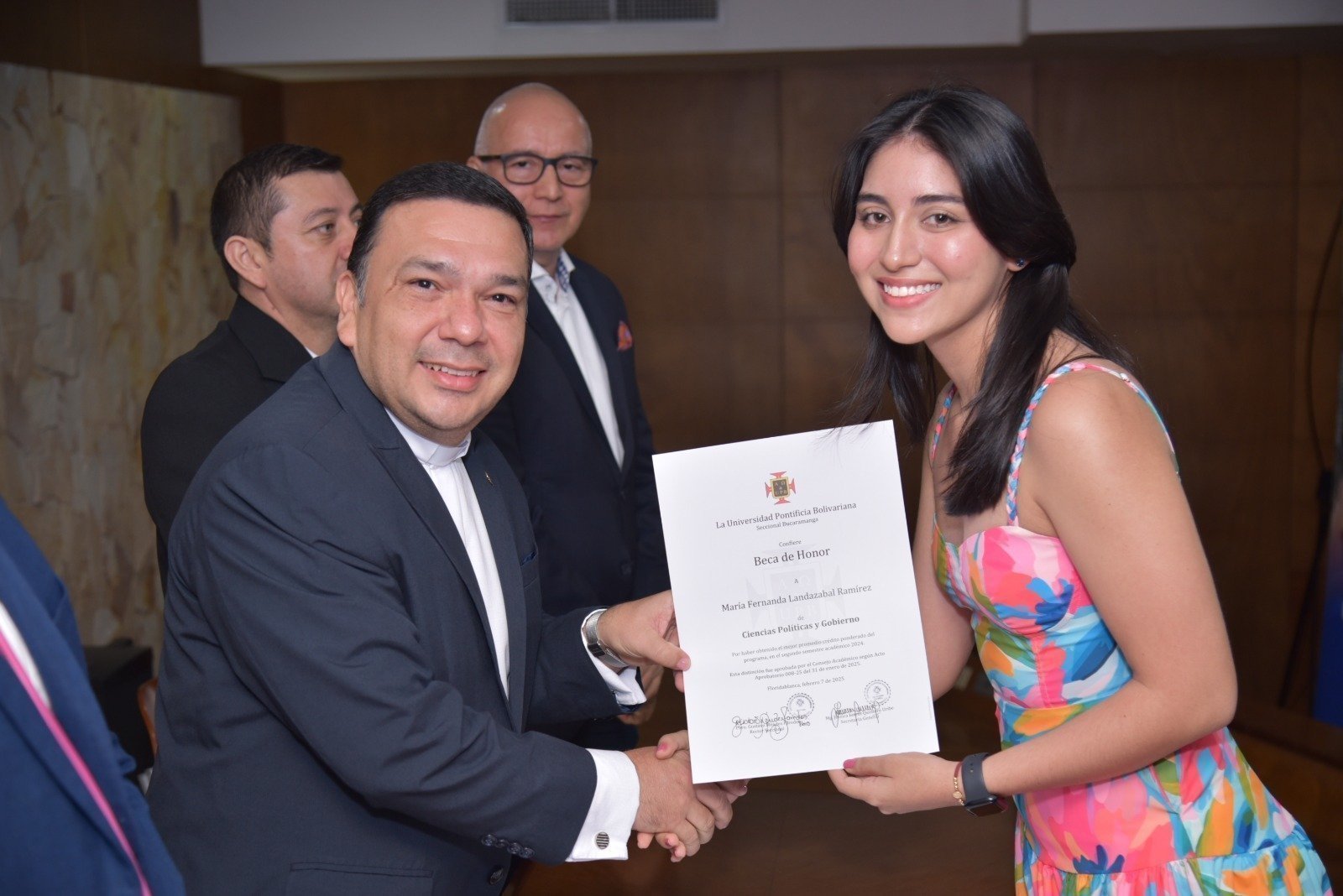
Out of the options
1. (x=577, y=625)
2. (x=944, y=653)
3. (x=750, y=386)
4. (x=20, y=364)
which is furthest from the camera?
(x=750, y=386)

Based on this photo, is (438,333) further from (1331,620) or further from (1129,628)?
(1331,620)

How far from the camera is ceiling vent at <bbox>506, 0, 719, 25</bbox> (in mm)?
4652

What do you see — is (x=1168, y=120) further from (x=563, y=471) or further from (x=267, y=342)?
(x=267, y=342)

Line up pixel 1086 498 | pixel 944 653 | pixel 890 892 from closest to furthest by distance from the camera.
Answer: pixel 1086 498 < pixel 944 653 < pixel 890 892

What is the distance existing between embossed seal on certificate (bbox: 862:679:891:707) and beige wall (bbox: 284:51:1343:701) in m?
3.69

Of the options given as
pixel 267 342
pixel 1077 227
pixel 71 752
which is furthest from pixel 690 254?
pixel 71 752

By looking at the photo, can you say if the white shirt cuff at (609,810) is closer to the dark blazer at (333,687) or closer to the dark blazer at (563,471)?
the dark blazer at (333,687)

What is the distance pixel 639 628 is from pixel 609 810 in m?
0.34

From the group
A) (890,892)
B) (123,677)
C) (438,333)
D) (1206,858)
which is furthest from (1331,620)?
(123,677)

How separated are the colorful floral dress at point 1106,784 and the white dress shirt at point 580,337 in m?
1.67

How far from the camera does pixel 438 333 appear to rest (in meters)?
1.75

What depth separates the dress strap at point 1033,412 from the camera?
153cm

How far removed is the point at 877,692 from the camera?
1672mm

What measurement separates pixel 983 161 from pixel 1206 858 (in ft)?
3.11
